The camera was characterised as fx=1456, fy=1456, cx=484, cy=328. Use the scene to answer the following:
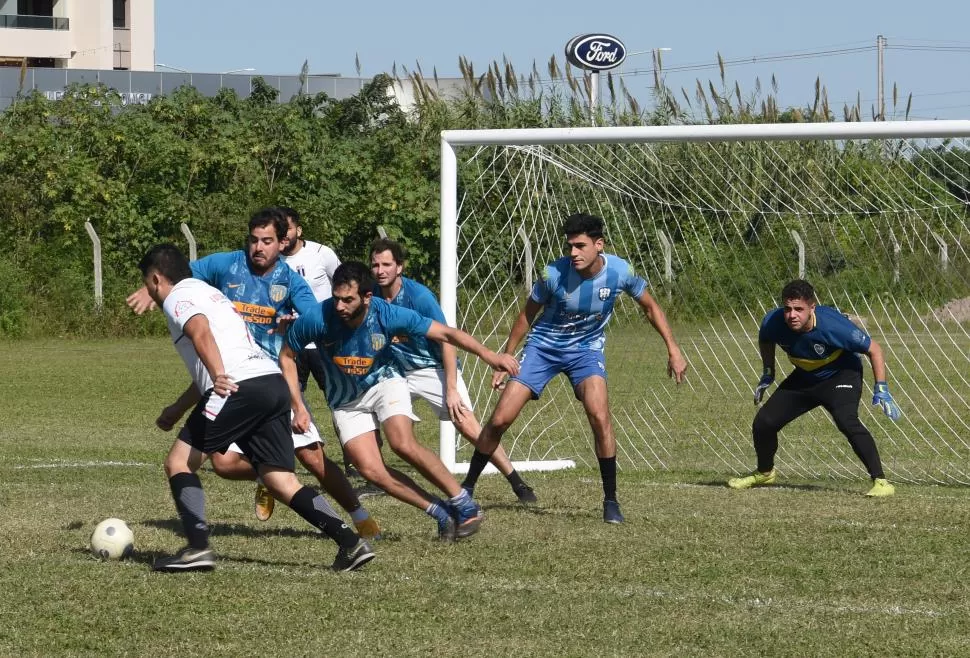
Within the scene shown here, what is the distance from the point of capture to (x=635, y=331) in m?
13.2

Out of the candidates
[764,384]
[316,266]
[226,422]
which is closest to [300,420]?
[226,422]

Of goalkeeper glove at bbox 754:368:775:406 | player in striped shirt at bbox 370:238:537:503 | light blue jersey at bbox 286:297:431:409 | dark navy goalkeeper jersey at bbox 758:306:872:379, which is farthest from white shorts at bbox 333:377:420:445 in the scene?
dark navy goalkeeper jersey at bbox 758:306:872:379

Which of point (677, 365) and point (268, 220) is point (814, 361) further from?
point (268, 220)

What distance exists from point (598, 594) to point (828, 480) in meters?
4.62

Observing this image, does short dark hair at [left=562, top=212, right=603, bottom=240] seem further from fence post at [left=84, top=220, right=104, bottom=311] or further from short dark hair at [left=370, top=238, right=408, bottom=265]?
fence post at [left=84, top=220, right=104, bottom=311]

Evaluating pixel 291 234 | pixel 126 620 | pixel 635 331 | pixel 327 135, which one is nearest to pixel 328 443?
pixel 635 331

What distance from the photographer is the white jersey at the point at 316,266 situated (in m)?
9.51

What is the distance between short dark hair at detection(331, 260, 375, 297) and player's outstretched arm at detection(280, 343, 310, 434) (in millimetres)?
528

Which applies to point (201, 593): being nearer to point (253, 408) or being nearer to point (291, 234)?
point (253, 408)

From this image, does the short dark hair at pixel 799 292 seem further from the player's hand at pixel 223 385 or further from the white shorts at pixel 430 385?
the player's hand at pixel 223 385

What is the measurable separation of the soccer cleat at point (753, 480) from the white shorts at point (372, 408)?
3.07 m

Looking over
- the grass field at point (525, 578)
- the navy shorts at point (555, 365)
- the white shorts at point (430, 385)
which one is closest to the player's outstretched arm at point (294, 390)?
the grass field at point (525, 578)

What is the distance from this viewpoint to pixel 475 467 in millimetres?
8805

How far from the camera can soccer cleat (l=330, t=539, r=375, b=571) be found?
6.55 m
